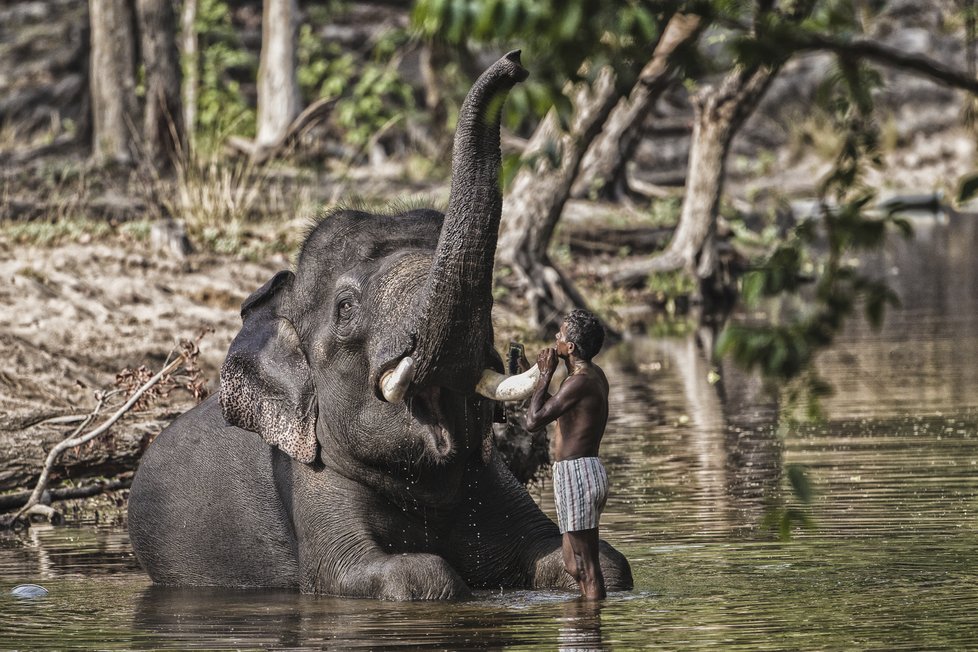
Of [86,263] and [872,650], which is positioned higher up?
[86,263]

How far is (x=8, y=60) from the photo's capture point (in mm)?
39562

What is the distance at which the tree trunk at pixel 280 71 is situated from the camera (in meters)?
36.5

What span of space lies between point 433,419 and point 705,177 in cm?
1780

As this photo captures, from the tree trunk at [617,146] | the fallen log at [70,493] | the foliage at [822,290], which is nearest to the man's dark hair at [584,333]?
the foliage at [822,290]

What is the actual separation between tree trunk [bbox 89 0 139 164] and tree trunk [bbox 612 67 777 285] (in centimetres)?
723

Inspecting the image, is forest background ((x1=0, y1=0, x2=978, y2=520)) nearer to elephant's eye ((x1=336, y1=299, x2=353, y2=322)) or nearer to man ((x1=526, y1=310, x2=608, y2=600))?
man ((x1=526, y1=310, x2=608, y2=600))

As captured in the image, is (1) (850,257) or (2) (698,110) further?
(1) (850,257)

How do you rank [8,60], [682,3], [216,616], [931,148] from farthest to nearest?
1. [931,148]
2. [8,60]
3. [216,616]
4. [682,3]

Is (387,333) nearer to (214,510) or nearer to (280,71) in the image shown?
(214,510)

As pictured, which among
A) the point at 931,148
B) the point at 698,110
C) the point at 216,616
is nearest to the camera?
the point at 216,616

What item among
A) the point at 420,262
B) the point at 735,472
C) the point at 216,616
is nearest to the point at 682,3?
the point at 420,262

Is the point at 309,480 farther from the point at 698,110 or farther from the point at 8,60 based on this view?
the point at 8,60

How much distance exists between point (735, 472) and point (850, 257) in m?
21.9

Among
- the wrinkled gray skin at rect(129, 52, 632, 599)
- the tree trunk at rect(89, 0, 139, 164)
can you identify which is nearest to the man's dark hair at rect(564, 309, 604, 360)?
the wrinkled gray skin at rect(129, 52, 632, 599)
